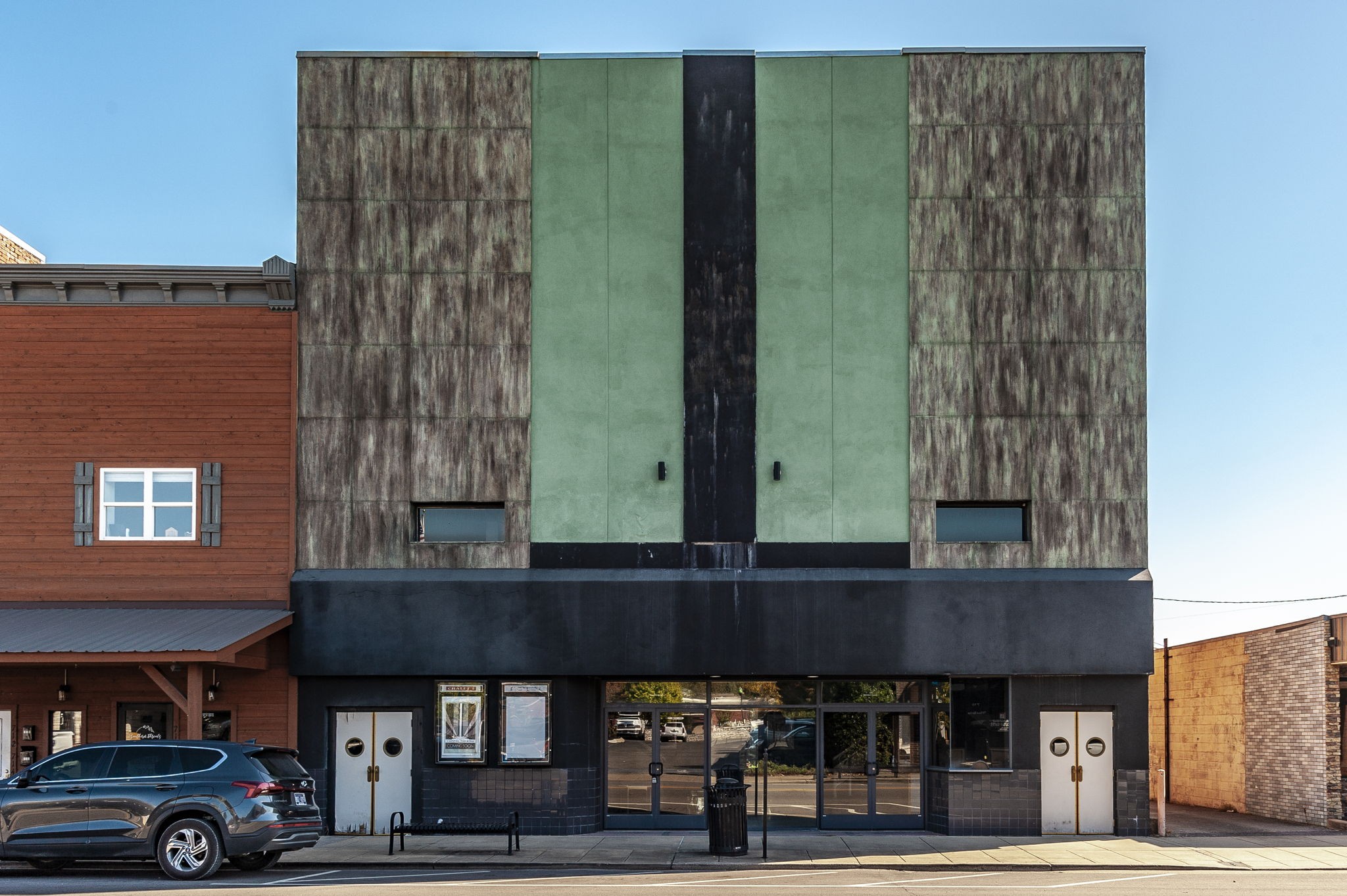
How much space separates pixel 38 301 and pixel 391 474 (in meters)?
6.98

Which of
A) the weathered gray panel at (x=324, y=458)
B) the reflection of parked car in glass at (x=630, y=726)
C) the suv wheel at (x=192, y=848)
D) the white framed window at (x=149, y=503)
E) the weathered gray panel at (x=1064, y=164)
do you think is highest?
the weathered gray panel at (x=1064, y=164)

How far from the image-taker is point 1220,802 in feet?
88.0

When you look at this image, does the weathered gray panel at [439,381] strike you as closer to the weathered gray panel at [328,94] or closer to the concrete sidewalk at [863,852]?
the weathered gray panel at [328,94]

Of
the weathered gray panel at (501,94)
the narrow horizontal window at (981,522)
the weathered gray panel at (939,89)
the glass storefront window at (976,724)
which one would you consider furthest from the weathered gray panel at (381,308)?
the glass storefront window at (976,724)

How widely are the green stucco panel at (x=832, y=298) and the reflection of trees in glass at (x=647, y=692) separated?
129 inches

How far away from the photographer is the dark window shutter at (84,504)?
2211 cm

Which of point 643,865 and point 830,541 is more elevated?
point 830,541

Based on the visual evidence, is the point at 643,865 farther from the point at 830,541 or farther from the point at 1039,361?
the point at 1039,361

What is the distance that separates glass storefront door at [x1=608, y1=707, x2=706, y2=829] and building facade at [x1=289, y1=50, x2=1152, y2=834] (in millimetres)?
70

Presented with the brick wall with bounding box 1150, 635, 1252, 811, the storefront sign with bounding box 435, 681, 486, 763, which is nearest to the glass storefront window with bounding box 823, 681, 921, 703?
the storefront sign with bounding box 435, 681, 486, 763

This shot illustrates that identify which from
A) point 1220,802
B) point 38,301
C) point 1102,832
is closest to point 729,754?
point 1102,832

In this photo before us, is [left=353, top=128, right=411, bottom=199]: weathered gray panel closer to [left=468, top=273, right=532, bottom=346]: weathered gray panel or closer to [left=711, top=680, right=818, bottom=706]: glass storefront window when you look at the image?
[left=468, top=273, right=532, bottom=346]: weathered gray panel

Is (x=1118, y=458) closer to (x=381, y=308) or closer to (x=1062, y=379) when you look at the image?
(x=1062, y=379)

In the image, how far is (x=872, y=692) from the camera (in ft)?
73.9
